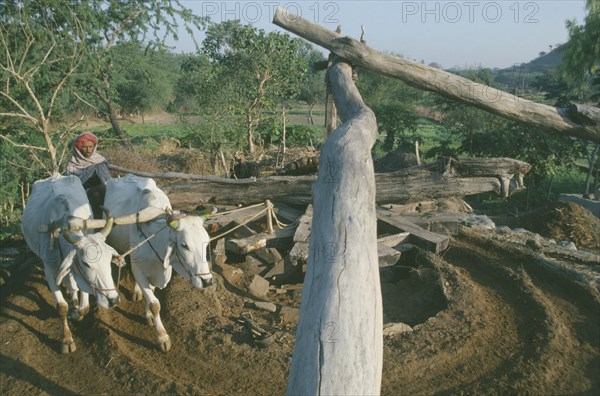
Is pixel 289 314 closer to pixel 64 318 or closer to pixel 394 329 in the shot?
pixel 394 329

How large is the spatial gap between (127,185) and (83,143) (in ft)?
4.00

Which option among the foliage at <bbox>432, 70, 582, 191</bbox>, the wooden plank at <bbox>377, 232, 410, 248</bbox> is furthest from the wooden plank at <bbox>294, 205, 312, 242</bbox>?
the foliage at <bbox>432, 70, 582, 191</bbox>

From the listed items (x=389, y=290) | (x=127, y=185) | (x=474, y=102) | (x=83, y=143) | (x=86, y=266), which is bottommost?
(x=389, y=290)

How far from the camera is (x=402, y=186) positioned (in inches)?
317

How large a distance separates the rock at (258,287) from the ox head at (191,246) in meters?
2.21

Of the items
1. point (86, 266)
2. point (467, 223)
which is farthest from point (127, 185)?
point (467, 223)

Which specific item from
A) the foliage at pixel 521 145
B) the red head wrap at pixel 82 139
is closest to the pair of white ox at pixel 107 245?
the red head wrap at pixel 82 139

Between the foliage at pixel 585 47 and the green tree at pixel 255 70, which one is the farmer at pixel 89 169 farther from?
the foliage at pixel 585 47

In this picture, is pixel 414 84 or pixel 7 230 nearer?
pixel 414 84

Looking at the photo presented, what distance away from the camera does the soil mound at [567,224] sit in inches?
437

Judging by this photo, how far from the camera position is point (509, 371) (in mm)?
4871

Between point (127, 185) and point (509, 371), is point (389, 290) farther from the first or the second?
point (127, 185)

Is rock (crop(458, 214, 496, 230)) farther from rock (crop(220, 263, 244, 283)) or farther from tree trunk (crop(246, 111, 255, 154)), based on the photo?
tree trunk (crop(246, 111, 255, 154))

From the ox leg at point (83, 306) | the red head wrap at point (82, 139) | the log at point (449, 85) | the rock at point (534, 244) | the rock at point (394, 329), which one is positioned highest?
the log at point (449, 85)
